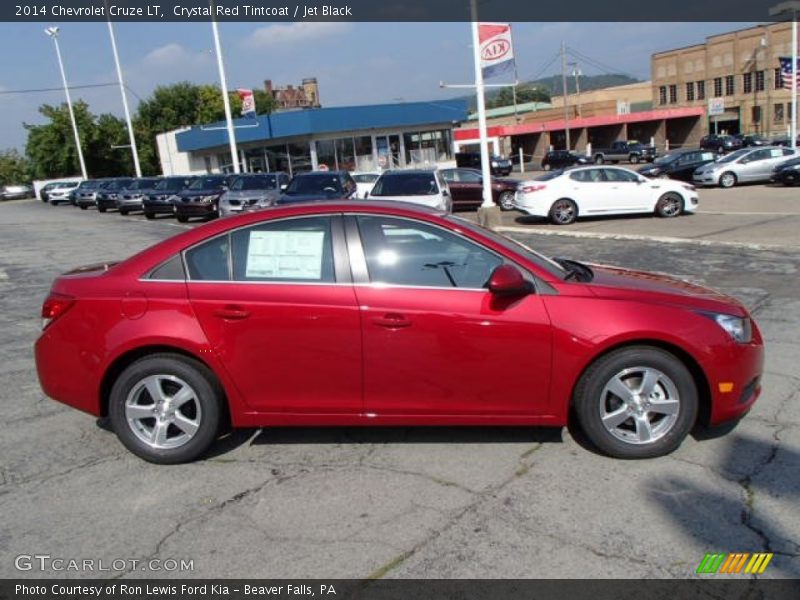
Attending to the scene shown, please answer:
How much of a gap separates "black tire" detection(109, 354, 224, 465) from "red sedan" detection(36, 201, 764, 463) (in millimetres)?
10

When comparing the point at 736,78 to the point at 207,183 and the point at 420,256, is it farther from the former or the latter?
the point at 420,256

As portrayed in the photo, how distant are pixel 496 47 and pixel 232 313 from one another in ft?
46.8

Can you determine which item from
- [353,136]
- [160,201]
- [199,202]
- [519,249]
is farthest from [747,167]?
[519,249]

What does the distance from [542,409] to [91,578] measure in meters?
2.47

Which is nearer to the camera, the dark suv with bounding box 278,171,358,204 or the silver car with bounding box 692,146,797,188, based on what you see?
the dark suv with bounding box 278,171,358,204

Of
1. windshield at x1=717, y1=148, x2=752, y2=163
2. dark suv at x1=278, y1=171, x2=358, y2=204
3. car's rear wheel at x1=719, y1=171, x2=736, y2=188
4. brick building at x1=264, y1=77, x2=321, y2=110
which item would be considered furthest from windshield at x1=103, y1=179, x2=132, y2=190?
brick building at x1=264, y1=77, x2=321, y2=110

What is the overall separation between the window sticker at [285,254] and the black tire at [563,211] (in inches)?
558

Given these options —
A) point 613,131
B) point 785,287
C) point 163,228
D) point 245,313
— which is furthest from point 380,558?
point 613,131

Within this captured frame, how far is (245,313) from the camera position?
3.77 metres

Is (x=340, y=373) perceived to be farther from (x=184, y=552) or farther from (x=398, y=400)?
(x=184, y=552)

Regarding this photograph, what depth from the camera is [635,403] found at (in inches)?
148

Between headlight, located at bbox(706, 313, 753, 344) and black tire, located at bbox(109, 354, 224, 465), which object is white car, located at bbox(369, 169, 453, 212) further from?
black tire, located at bbox(109, 354, 224, 465)

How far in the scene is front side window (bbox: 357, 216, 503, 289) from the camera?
378cm

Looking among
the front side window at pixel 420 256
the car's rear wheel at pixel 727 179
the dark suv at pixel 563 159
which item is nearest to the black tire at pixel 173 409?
the front side window at pixel 420 256
